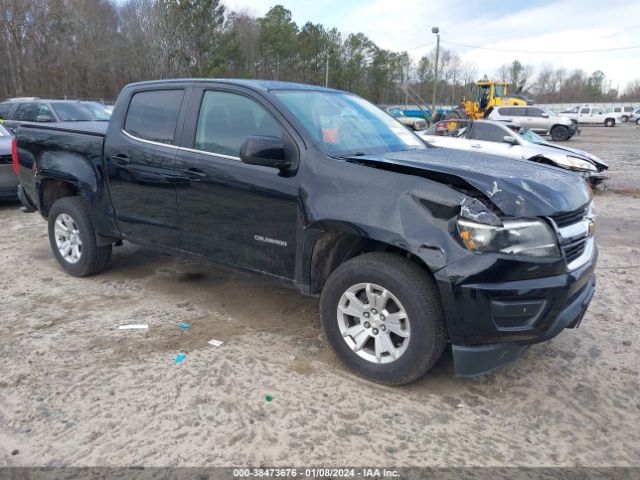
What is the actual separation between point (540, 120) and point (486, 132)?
17596 mm

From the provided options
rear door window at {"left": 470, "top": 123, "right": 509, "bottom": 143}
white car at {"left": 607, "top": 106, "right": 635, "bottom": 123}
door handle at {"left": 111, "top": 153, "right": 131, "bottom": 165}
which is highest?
white car at {"left": 607, "top": 106, "right": 635, "bottom": 123}

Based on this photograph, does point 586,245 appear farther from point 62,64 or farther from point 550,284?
point 62,64

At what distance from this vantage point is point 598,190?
35.0 feet

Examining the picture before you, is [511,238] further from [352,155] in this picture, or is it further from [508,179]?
[352,155]

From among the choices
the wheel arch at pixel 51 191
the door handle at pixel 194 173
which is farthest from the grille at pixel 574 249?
the wheel arch at pixel 51 191

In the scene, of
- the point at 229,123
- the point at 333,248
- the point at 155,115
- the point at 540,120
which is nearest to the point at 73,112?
the point at 155,115

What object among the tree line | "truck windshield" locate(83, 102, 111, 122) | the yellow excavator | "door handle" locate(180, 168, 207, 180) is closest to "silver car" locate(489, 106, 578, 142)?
the yellow excavator

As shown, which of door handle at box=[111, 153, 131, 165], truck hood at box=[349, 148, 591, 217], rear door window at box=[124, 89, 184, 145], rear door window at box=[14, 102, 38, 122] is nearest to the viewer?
truck hood at box=[349, 148, 591, 217]

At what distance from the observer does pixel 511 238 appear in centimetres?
282

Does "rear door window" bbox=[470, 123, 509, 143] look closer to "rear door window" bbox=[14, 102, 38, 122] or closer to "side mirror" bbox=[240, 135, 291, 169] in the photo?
"side mirror" bbox=[240, 135, 291, 169]

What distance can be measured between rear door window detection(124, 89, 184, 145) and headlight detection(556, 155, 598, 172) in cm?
805

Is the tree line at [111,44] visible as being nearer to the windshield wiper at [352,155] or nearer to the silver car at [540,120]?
the silver car at [540,120]

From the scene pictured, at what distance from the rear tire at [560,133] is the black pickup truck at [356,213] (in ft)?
82.3

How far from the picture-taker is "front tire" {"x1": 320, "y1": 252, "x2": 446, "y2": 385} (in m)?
2.97
